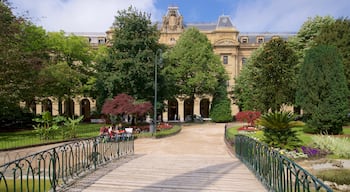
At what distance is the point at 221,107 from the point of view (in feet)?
131

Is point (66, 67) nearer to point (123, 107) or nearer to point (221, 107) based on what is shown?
point (123, 107)

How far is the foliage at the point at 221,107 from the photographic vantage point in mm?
39469

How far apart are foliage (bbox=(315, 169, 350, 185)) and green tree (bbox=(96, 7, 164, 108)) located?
20673 mm

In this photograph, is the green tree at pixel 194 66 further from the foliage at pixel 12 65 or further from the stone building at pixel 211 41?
the foliage at pixel 12 65

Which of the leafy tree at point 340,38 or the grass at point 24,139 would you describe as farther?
the leafy tree at point 340,38

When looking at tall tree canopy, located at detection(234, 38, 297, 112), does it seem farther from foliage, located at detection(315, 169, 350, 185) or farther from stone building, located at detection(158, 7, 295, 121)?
stone building, located at detection(158, 7, 295, 121)

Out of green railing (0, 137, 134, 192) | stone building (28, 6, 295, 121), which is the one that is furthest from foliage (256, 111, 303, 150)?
stone building (28, 6, 295, 121)

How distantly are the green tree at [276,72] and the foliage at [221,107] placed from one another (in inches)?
445

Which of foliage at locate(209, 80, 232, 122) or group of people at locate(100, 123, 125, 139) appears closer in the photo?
group of people at locate(100, 123, 125, 139)

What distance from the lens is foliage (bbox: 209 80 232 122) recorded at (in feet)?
129

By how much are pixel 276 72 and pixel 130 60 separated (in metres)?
14.5

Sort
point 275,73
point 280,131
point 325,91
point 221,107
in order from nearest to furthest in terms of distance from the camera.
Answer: point 280,131 < point 325,91 < point 275,73 < point 221,107

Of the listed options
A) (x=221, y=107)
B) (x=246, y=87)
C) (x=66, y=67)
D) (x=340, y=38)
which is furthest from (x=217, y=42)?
(x=66, y=67)

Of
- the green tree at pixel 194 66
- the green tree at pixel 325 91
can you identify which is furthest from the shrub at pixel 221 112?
the green tree at pixel 325 91
